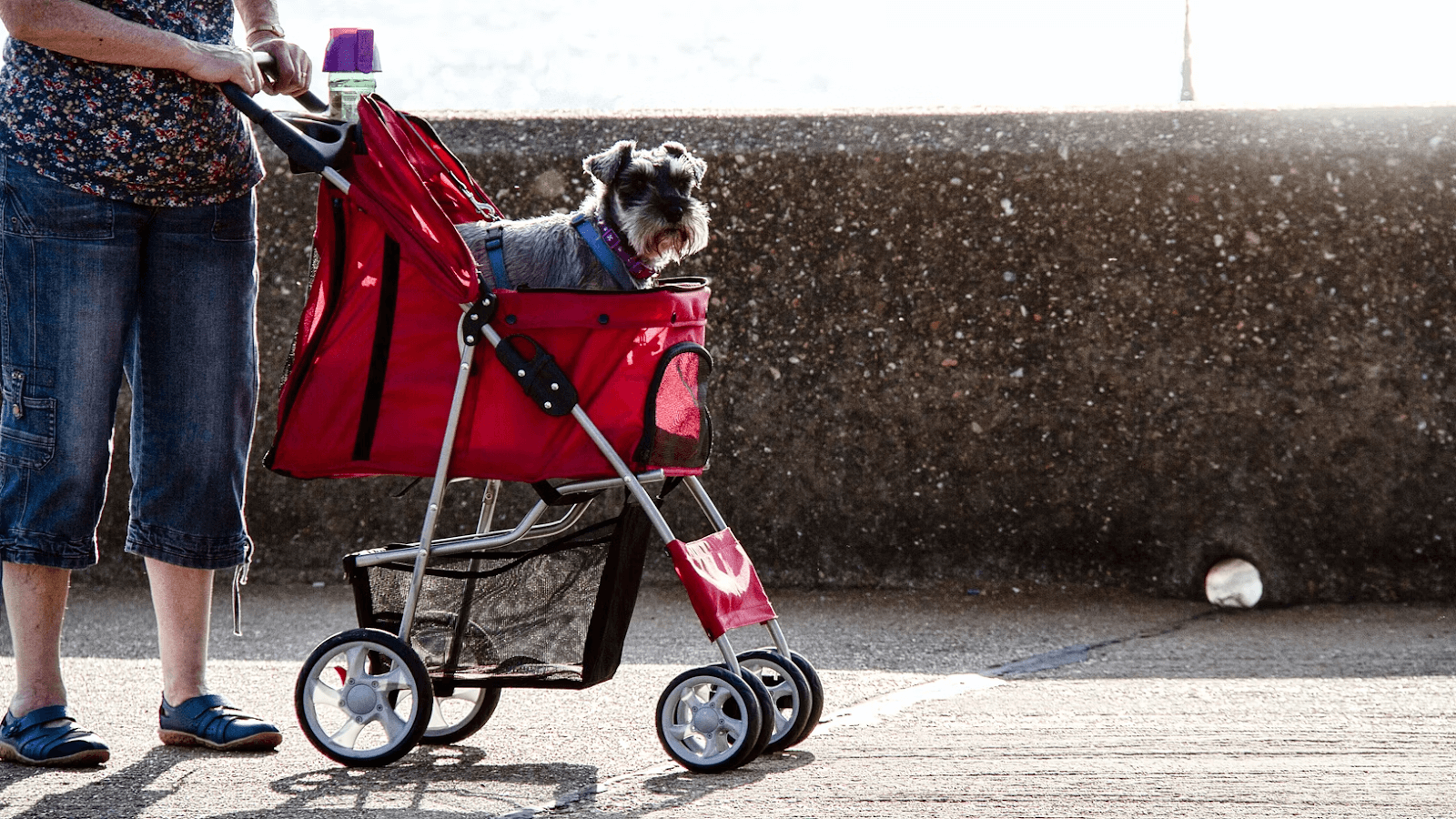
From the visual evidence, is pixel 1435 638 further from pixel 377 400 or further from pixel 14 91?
pixel 14 91

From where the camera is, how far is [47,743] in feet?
8.39

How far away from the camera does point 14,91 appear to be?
2.53m

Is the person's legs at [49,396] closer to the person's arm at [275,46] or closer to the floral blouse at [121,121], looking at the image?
the floral blouse at [121,121]

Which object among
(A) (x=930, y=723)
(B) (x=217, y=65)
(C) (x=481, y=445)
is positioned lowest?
(A) (x=930, y=723)

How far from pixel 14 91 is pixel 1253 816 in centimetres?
244

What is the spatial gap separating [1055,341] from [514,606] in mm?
2182

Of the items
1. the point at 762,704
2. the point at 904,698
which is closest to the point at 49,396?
the point at 762,704

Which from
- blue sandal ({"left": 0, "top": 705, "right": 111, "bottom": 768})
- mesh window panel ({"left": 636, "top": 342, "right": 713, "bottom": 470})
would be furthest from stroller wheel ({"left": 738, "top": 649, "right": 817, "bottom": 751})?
blue sandal ({"left": 0, "top": 705, "right": 111, "bottom": 768})

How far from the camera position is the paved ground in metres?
2.38

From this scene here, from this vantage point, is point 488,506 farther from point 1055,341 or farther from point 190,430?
point 1055,341

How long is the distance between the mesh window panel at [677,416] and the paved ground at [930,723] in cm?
57

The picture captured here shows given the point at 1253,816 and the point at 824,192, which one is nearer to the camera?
the point at 1253,816

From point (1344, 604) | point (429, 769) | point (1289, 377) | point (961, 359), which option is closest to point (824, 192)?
point (961, 359)

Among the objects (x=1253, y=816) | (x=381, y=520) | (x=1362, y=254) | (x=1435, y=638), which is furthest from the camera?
(x=381, y=520)
